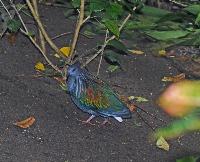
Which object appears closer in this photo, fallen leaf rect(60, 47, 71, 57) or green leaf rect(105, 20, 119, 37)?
green leaf rect(105, 20, 119, 37)

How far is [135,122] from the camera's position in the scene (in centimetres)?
304

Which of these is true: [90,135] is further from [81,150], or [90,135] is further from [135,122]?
[135,122]

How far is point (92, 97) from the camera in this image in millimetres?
2797

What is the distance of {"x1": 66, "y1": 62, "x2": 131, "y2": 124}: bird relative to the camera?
9.16 ft

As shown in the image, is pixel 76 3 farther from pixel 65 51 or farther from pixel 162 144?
pixel 162 144

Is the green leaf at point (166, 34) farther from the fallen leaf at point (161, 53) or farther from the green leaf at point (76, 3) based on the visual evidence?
the green leaf at point (76, 3)

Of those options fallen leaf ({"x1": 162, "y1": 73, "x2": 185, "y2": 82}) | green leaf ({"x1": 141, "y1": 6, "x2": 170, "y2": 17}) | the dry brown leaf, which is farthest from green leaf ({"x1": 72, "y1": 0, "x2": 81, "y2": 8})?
green leaf ({"x1": 141, "y1": 6, "x2": 170, "y2": 17})

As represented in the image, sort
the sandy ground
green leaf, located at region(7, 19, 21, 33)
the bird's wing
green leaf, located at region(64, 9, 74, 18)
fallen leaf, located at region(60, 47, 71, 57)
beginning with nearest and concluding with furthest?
the sandy ground → the bird's wing → green leaf, located at region(7, 19, 21, 33) → fallen leaf, located at region(60, 47, 71, 57) → green leaf, located at region(64, 9, 74, 18)

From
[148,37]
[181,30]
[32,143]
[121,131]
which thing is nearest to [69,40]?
[148,37]

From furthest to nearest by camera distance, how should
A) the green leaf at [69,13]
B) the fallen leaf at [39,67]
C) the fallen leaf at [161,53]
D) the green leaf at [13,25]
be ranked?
1. the green leaf at [69,13]
2. the fallen leaf at [161,53]
3. the fallen leaf at [39,67]
4. the green leaf at [13,25]

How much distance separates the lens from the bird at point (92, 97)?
2793 mm

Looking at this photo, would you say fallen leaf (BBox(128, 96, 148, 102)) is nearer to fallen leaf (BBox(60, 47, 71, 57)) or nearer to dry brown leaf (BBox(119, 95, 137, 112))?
dry brown leaf (BBox(119, 95, 137, 112))

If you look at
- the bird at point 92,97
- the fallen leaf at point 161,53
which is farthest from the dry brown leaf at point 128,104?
the fallen leaf at point 161,53

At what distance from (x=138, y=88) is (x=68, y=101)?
27.2 inches
